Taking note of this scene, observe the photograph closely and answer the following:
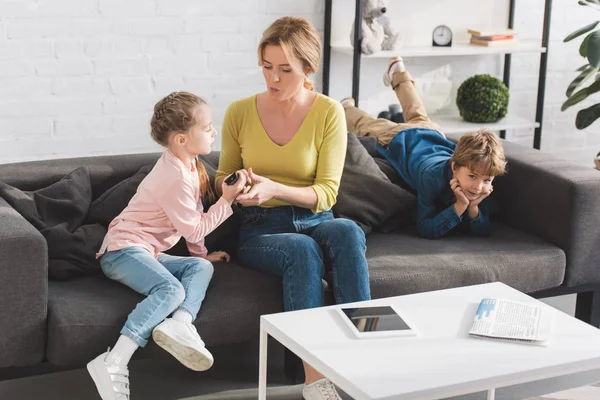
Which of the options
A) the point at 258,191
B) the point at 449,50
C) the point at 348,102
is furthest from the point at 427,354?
the point at 449,50

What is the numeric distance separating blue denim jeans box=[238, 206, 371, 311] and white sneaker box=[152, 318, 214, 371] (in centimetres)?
30

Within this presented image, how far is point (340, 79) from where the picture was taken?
4.51 metres

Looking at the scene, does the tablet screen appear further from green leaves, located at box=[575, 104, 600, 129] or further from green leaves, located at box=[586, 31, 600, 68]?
green leaves, located at box=[575, 104, 600, 129]

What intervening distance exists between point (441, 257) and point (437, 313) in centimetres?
62

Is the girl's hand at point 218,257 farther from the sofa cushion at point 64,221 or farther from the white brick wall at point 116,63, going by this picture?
the white brick wall at point 116,63

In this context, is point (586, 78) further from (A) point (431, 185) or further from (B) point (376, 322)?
(B) point (376, 322)

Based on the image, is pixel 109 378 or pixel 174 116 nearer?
pixel 109 378

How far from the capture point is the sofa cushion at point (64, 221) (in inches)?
104

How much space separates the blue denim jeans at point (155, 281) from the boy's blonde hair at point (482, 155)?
901 mm

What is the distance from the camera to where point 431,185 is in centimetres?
314

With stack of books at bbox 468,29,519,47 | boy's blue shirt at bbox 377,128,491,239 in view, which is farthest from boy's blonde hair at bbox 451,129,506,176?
stack of books at bbox 468,29,519,47

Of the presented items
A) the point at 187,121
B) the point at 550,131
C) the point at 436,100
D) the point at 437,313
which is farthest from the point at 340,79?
the point at 437,313

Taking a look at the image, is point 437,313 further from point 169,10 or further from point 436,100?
point 436,100

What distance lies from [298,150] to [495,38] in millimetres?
2022
